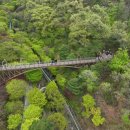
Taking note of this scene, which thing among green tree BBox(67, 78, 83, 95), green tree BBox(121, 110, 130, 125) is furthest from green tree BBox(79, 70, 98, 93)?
green tree BBox(121, 110, 130, 125)

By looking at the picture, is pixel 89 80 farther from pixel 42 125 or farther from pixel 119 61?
pixel 42 125

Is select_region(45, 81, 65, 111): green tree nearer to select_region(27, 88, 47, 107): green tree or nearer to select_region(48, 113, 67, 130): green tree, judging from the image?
select_region(27, 88, 47, 107): green tree

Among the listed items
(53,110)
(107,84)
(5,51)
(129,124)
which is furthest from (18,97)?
(129,124)

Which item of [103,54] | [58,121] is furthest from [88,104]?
[103,54]

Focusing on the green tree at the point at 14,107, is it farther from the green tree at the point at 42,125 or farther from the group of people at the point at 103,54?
the group of people at the point at 103,54

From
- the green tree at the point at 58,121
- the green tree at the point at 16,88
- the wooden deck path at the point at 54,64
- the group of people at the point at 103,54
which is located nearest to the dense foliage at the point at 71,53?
the green tree at the point at 16,88

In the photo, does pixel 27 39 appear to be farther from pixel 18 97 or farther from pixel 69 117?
pixel 69 117
